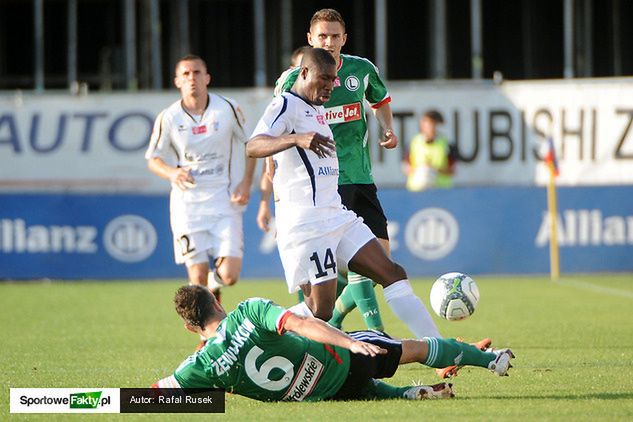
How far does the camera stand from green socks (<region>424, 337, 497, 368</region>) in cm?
723

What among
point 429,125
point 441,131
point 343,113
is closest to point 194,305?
point 343,113

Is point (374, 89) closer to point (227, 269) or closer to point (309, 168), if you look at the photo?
point (309, 168)

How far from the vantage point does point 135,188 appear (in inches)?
790

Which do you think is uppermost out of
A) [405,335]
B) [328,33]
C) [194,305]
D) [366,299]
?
[328,33]

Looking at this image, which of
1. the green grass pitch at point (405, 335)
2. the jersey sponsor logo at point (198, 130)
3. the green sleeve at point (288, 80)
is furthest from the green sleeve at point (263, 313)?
the jersey sponsor logo at point (198, 130)

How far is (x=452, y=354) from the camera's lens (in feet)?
23.7

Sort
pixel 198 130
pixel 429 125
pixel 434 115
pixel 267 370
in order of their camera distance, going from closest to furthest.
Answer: pixel 267 370, pixel 198 130, pixel 429 125, pixel 434 115

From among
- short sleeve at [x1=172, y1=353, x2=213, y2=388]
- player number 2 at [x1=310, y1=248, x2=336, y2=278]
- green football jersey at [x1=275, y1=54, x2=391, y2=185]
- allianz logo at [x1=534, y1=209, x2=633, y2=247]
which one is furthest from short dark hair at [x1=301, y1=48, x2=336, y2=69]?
allianz logo at [x1=534, y1=209, x2=633, y2=247]

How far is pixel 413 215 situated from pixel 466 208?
0.76 metres

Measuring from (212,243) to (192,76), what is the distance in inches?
56.1

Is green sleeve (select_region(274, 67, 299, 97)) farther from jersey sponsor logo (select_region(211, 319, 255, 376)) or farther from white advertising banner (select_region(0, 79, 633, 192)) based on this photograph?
white advertising banner (select_region(0, 79, 633, 192))

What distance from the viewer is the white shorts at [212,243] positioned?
35.3ft

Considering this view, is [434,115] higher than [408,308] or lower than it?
higher

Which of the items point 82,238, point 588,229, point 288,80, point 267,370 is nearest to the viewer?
point 267,370
